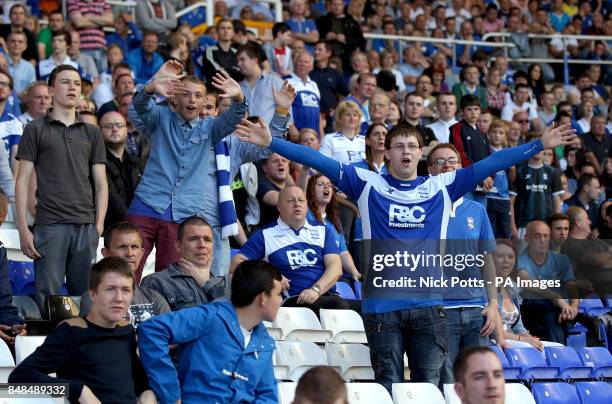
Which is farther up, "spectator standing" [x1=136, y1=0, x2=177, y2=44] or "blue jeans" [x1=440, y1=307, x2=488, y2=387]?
"spectator standing" [x1=136, y1=0, x2=177, y2=44]

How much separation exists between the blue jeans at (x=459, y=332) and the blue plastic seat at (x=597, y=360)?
159 cm

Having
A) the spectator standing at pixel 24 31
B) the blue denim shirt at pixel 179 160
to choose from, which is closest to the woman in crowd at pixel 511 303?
the blue denim shirt at pixel 179 160

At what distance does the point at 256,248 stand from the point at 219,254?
85cm

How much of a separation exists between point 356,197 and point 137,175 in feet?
A: 9.50

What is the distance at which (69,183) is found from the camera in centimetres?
823

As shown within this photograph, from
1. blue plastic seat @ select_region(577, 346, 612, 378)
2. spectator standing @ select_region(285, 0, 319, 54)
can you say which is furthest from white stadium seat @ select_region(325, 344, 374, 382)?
spectator standing @ select_region(285, 0, 319, 54)

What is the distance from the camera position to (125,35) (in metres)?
15.5

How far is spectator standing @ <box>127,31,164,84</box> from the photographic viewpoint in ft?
46.9

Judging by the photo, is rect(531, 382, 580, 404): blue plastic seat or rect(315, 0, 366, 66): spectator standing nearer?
rect(531, 382, 580, 404): blue plastic seat

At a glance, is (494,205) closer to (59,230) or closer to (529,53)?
(59,230)

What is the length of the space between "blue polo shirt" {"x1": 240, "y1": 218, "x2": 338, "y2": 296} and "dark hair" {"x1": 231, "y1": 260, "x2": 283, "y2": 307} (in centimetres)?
312

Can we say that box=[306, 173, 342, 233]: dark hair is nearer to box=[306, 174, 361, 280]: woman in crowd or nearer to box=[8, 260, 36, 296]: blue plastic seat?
box=[306, 174, 361, 280]: woman in crowd

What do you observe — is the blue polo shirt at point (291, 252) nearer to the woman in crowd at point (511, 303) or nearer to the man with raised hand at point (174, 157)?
the man with raised hand at point (174, 157)

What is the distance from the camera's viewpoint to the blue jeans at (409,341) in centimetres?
735
